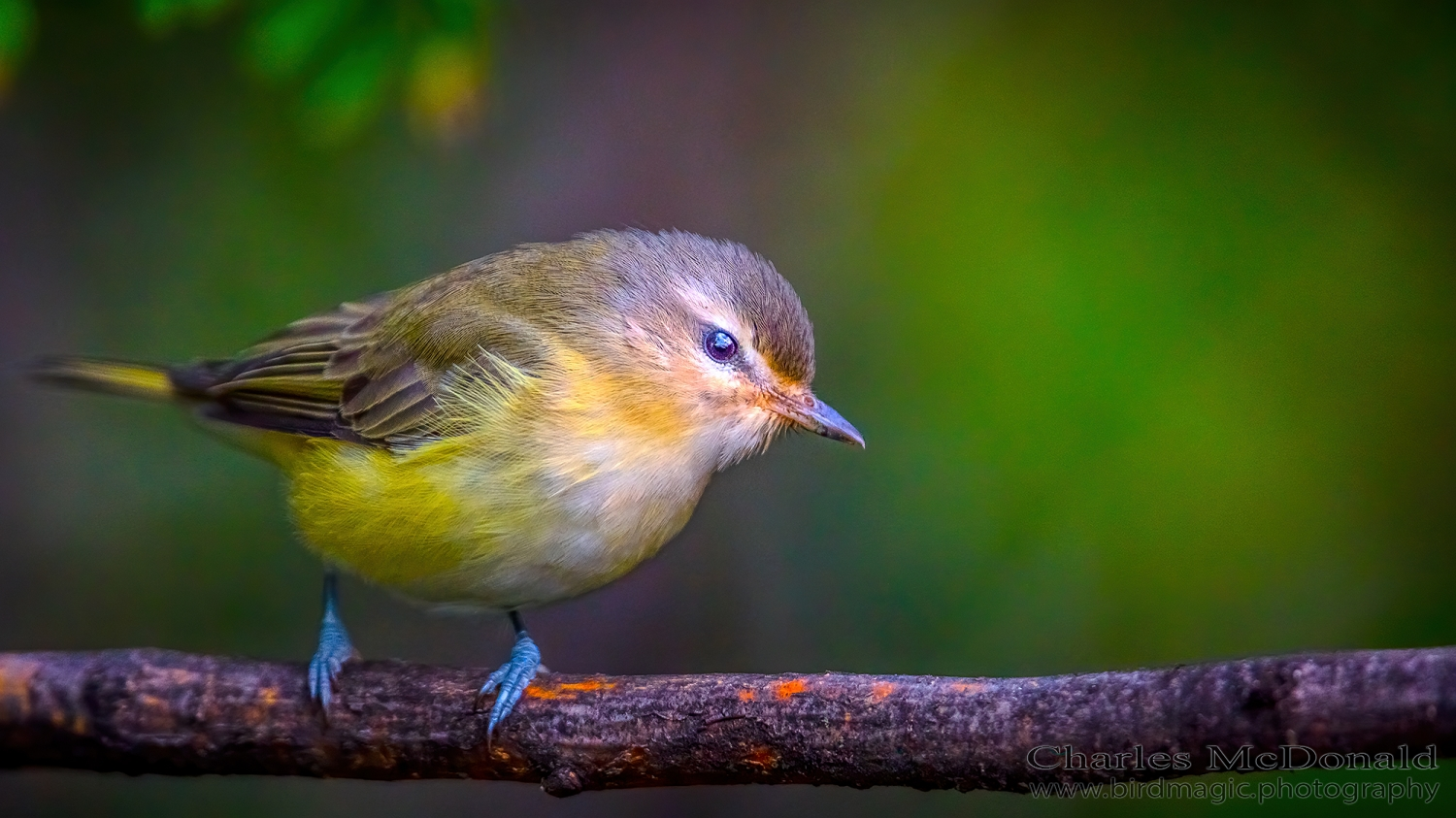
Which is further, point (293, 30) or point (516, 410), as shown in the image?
point (516, 410)

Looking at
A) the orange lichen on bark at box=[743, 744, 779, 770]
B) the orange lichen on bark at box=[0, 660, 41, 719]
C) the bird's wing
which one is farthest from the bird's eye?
the orange lichen on bark at box=[0, 660, 41, 719]

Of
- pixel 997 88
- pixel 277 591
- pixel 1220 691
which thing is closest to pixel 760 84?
pixel 997 88

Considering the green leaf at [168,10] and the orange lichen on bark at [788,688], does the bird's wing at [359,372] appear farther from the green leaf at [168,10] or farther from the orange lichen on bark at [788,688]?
the orange lichen on bark at [788,688]

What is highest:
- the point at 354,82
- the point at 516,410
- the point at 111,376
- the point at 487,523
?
the point at 354,82

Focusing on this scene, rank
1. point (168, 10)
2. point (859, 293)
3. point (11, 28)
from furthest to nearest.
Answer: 1. point (859, 293)
2. point (168, 10)
3. point (11, 28)

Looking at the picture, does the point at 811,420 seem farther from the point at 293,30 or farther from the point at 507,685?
the point at 293,30

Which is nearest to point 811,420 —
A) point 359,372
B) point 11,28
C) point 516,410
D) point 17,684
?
point 516,410

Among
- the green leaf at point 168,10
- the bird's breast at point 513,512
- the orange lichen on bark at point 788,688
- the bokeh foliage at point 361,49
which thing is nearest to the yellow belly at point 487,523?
the bird's breast at point 513,512
